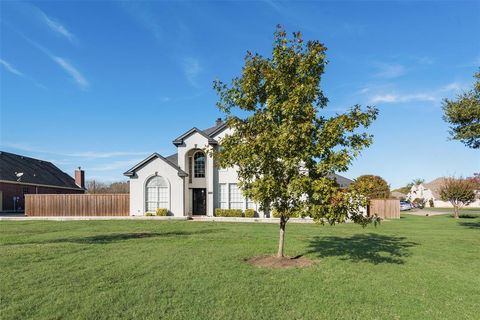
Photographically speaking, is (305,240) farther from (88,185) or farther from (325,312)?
(88,185)

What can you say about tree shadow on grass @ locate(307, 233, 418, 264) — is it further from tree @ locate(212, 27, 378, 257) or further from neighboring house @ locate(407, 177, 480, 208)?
neighboring house @ locate(407, 177, 480, 208)

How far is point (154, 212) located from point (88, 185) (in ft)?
145

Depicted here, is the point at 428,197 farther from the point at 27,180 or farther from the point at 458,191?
the point at 27,180

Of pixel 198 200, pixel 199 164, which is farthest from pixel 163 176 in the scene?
pixel 198 200

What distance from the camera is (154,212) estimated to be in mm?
29109

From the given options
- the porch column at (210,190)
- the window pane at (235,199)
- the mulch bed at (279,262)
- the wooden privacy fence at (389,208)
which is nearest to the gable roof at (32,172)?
the porch column at (210,190)

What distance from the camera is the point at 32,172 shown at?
44031mm

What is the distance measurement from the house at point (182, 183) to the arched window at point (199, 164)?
1.09ft

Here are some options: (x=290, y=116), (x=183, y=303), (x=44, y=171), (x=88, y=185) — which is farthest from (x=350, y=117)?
(x=88, y=185)

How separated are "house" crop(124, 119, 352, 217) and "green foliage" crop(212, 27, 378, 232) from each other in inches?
719

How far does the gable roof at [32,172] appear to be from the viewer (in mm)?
39594

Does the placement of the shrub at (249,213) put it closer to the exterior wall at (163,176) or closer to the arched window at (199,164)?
the arched window at (199,164)

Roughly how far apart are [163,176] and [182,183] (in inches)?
63.8

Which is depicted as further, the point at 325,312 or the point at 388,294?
the point at 388,294
